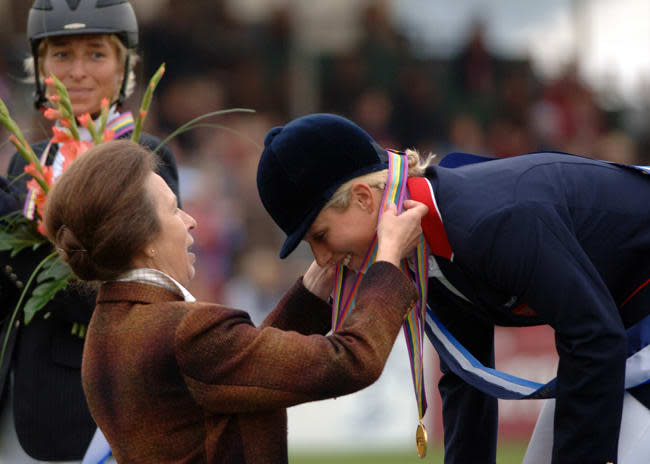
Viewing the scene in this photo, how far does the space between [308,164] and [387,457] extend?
5.68 m

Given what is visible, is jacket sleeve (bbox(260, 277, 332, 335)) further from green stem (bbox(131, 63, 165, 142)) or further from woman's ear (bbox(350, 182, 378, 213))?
green stem (bbox(131, 63, 165, 142))

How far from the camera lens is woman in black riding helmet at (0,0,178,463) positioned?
3.57 metres

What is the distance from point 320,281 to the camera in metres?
3.36

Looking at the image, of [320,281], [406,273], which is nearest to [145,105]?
[320,281]

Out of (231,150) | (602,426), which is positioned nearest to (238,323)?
(602,426)

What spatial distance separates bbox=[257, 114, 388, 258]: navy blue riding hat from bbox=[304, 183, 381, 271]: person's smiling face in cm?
4

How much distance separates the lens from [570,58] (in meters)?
12.3

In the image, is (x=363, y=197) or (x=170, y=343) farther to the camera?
(x=363, y=197)

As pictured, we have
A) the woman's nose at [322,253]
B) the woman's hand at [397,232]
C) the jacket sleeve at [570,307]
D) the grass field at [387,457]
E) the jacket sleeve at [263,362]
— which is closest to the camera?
the jacket sleeve at [263,362]

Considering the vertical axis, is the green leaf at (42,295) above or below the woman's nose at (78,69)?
below

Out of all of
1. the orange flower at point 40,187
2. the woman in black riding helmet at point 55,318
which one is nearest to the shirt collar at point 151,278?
the woman in black riding helmet at point 55,318

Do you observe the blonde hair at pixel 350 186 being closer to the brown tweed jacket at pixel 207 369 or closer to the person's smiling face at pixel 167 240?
the brown tweed jacket at pixel 207 369

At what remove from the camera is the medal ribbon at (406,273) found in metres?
3.04

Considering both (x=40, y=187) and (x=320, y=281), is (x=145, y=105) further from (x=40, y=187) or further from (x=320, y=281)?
(x=320, y=281)
